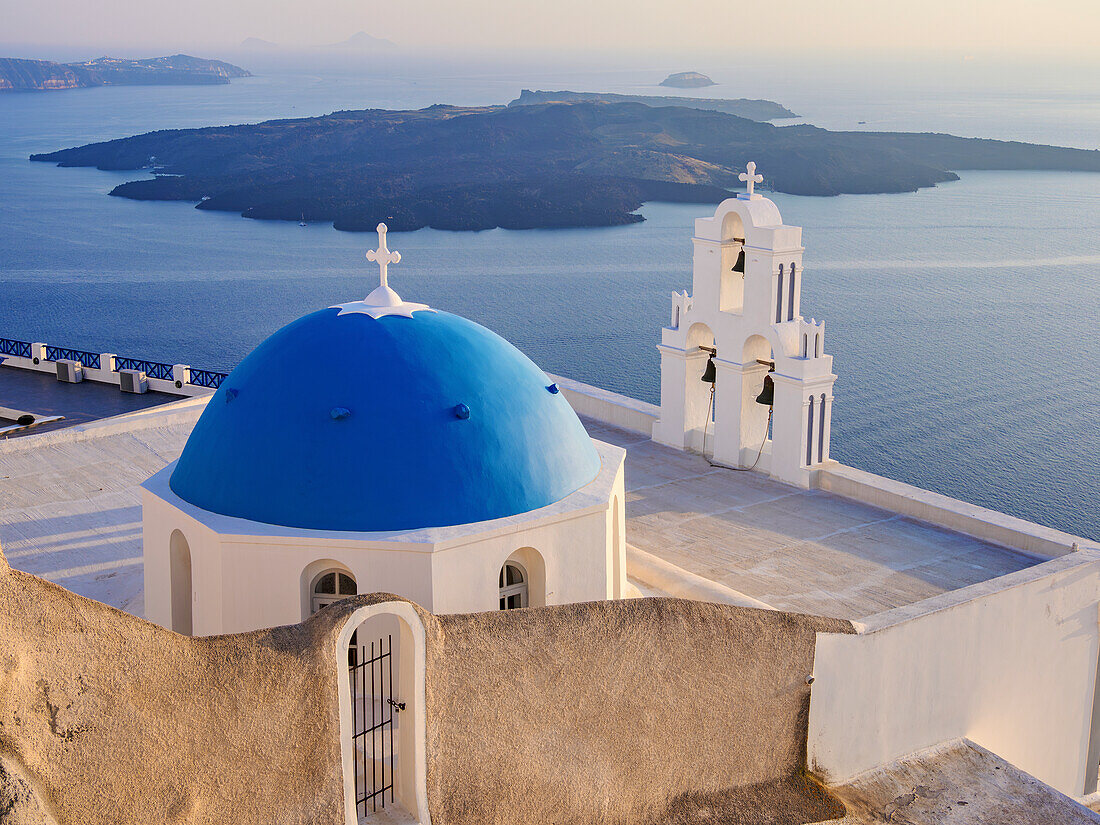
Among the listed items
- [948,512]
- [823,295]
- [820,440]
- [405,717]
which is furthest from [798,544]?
[823,295]

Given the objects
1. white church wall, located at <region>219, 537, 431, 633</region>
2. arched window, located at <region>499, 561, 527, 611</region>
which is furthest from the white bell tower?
white church wall, located at <region>219, 537, 431, 633</region>

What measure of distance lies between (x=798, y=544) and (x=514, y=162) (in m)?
104

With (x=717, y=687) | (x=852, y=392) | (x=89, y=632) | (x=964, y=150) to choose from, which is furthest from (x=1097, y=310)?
(x=89, y=632)

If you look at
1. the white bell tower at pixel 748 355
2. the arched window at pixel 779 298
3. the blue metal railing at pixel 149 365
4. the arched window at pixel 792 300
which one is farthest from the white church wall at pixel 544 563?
the blue metal railing at pixel 149 365

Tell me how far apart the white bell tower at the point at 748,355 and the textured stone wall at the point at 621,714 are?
20.2 ft

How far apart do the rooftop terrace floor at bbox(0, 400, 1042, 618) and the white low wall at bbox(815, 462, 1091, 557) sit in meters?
0.17

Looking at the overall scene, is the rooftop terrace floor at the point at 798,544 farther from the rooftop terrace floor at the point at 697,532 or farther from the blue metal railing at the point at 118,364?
the blue metal railing at the point at 118,364

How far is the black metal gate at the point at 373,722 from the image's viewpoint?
10.1 meters

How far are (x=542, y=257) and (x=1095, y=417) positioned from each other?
3980 cm

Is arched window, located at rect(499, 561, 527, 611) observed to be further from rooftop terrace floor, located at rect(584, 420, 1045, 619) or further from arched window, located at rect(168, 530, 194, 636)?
rooftop terrace floor, located at rect(584, 420, 1045, 619)

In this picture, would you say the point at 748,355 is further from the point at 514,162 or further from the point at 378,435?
the point at 514,162

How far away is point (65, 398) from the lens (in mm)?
27828

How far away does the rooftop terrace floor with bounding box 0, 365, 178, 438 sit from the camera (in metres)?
26.5

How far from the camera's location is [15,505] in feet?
54.5
